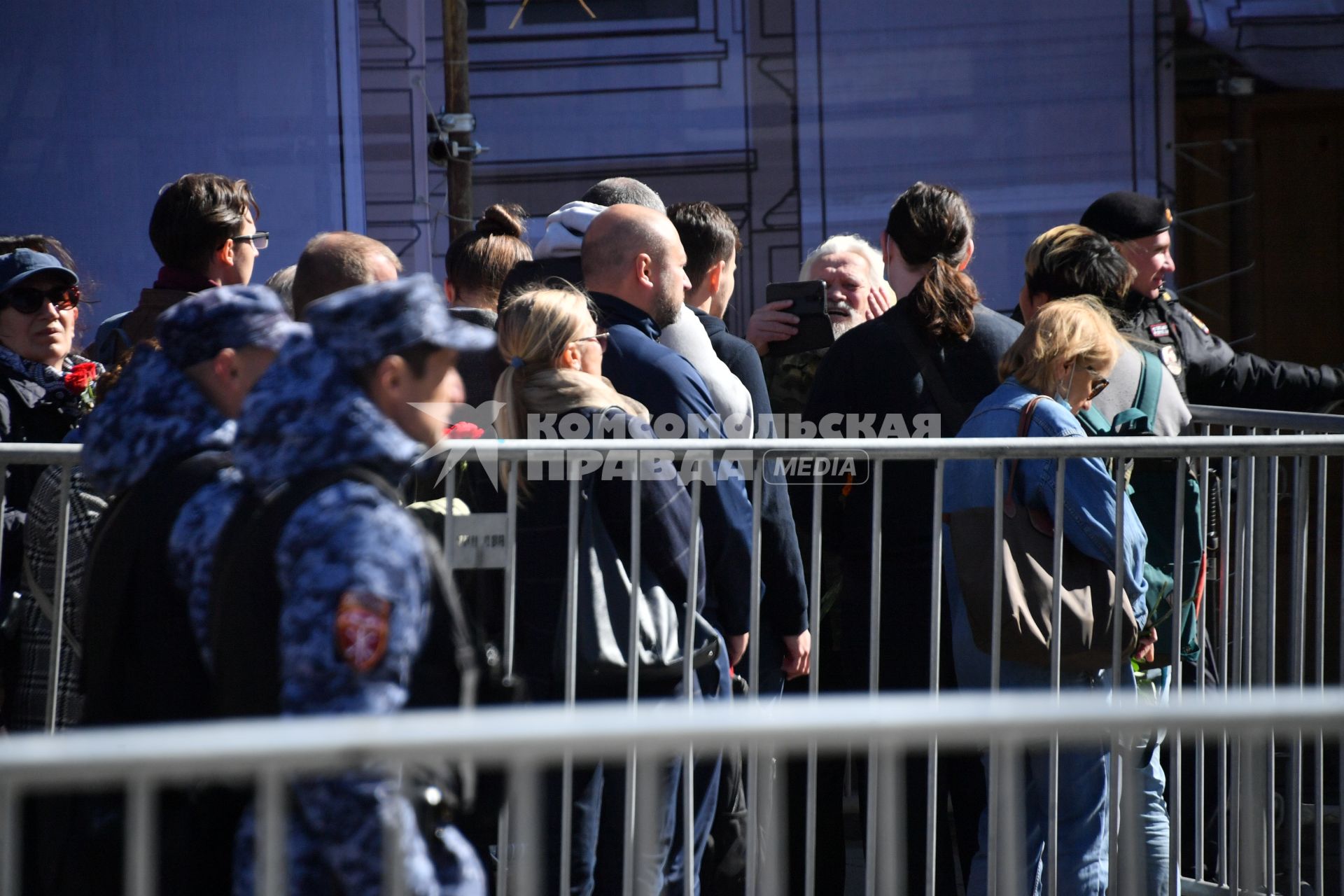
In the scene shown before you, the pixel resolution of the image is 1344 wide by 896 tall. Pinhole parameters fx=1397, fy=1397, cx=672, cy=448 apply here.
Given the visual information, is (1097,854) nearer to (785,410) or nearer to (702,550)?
(702,550)

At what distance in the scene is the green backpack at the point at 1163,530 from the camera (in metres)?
3.57

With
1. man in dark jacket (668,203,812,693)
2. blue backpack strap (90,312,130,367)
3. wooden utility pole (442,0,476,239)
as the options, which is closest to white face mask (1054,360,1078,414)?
man in dark jacket (668,203,812,693)

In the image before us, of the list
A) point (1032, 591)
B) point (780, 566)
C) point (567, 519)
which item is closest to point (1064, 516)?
point (1032, 591)

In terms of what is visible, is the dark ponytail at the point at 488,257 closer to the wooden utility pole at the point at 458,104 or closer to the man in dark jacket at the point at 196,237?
the man in dark jacket at the point at 196,237

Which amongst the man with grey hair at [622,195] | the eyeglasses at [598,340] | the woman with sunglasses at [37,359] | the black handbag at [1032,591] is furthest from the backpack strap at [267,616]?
the man with grey hair at [622,195]

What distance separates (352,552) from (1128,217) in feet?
11.4

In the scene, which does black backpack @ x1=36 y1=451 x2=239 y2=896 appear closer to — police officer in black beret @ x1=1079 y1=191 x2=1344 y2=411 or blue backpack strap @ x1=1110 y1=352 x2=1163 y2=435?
blue backpack strap @ x1=1110 y1=352 x2=1163 y2=435

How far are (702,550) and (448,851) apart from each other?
54.9 inches

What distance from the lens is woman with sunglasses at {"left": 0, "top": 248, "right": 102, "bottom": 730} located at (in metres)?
3.65

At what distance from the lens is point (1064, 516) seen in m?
3.32

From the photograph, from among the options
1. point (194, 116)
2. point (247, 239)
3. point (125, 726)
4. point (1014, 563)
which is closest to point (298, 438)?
point (125, 726)

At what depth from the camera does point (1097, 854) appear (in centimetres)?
338

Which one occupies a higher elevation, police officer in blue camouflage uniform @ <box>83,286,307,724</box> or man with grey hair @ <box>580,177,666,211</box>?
man with grey hair @ <box>580,177,666,211</box>

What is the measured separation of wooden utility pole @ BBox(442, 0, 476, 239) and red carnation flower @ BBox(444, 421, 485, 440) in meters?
3.41
